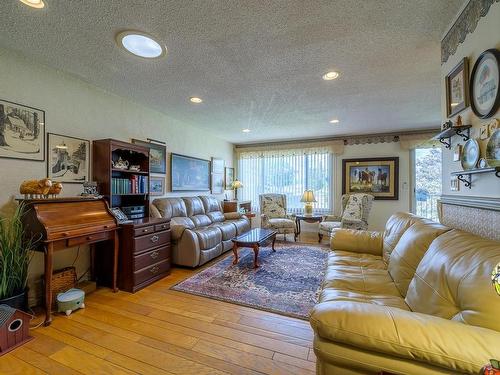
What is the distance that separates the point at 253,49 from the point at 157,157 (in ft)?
8.16

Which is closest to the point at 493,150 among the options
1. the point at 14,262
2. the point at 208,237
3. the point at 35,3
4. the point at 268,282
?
the point at 268,282

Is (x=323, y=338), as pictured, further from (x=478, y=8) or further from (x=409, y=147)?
(x=409, y=147)

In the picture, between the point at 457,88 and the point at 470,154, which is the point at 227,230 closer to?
the point at 470,154

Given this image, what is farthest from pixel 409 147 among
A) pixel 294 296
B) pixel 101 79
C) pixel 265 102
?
pixel 101 79

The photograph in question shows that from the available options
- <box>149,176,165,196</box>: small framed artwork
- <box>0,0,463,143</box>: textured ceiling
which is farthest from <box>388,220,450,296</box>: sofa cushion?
<box>149,176,165,196</box>: small framed artwork

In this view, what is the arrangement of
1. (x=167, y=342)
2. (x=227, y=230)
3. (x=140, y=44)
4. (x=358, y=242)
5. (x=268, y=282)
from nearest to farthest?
(x=167, y=342) → (x=140, y=44) → (x=358, y=242) → (x=268, y=282) → (x=227, y=230)

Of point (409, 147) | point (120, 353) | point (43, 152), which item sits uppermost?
point (409, 147)

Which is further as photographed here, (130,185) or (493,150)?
(130,185)

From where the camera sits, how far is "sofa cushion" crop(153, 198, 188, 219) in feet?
11.7

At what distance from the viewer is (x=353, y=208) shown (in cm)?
464

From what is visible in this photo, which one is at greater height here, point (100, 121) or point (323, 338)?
point (100, 121)

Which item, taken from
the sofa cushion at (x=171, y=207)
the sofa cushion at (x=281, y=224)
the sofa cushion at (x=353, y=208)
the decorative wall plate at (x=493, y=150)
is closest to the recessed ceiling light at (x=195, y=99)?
the sofa cushion at (x=171, y=207)

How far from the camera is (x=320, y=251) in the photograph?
4.06m

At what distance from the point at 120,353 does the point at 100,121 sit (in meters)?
2.60
